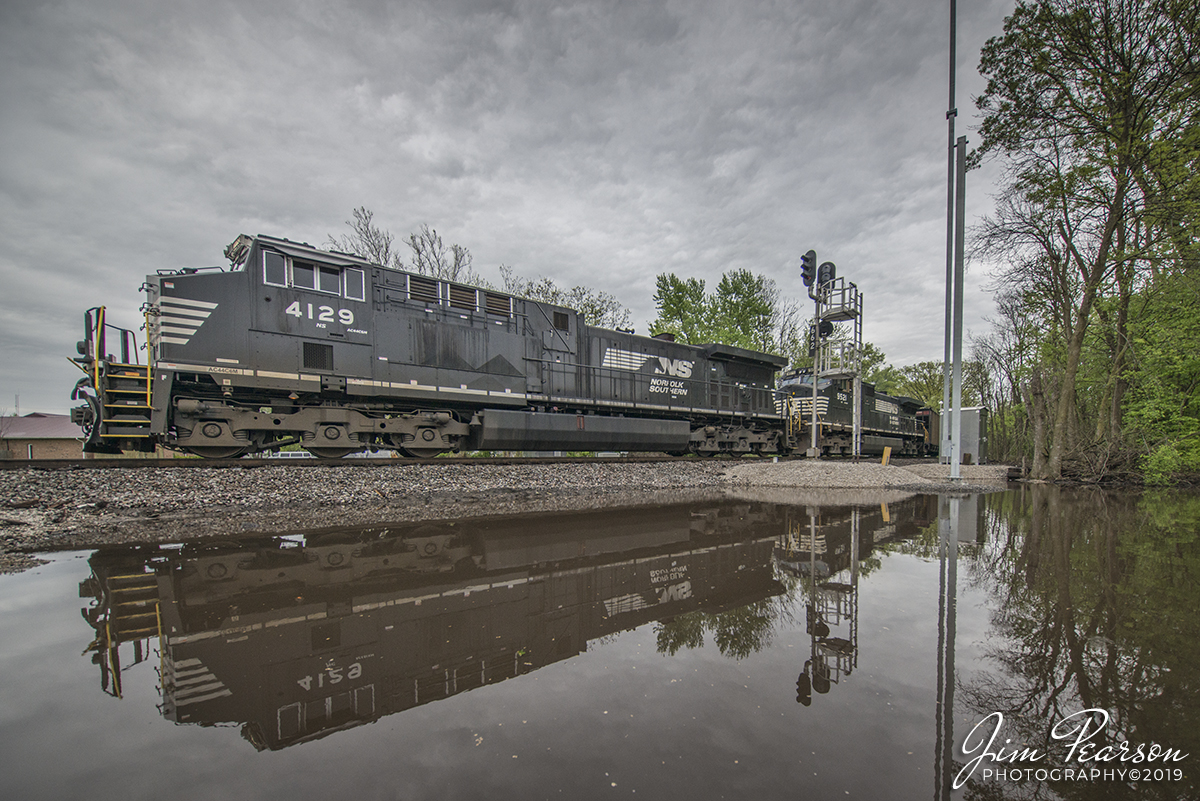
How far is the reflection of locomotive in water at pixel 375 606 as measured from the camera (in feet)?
6.48

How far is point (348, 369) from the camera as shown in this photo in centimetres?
790

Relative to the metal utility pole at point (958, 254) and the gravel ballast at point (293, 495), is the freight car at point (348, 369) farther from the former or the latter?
the metal utility pole at point (958, 254)

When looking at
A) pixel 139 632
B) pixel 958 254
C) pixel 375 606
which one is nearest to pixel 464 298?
pixel 375 606

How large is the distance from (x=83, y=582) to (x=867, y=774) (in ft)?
16.5

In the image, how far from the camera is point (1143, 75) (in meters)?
10.6

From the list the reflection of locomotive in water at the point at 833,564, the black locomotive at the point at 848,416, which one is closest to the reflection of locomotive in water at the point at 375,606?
the reflection of locomotive in water at the point at 833,564

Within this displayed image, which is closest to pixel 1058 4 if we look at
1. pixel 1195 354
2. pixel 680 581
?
pixel 1195 354

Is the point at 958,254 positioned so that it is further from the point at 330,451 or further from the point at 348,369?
the point at 330,451

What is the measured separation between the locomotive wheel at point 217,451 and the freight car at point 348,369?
0.08 feet

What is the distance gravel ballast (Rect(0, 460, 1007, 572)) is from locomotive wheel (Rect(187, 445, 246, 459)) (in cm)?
79

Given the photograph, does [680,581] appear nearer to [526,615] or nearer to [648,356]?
[526,615]

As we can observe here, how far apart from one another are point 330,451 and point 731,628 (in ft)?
26.1

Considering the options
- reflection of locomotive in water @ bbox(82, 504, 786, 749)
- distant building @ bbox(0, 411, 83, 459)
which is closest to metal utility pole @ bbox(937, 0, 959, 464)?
reflection of locomotive in water @ bbox(82, 504, 786, 749)

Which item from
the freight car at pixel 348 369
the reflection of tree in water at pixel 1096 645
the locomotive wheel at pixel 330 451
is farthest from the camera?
the locomotive wheel at pixel 330 451
